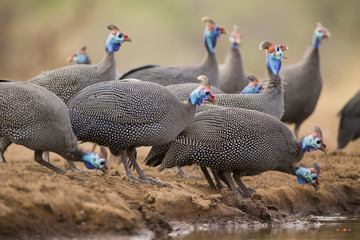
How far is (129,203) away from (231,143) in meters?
1.27

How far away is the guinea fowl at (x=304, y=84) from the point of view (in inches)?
432

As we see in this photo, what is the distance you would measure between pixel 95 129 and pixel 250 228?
1.50 meters

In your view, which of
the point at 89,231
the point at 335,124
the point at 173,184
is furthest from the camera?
the point at 335,124

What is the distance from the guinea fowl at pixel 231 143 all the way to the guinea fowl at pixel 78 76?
1.32 metres

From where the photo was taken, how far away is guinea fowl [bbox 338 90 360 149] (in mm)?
11758

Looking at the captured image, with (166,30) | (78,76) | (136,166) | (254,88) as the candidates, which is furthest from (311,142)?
(166,30)

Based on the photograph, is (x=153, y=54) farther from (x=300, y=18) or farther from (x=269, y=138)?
(x=269, y=138)

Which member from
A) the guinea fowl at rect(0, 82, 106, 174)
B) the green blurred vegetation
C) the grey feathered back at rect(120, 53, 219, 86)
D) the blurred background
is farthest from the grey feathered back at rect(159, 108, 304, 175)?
the green blurred vegetation

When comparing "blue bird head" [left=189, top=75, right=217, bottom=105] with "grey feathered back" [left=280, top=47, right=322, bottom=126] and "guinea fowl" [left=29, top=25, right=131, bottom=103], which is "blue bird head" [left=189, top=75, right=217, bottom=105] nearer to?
"guinea fowl" [left=29, top=25, right=131, bottom=103]

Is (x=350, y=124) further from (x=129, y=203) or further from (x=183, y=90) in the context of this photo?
(x=129, y=203)


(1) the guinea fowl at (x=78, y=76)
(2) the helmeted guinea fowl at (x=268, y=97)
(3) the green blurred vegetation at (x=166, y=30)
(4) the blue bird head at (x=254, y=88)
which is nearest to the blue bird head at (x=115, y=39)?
(1) the guinea fowl at (x=78, y=76)

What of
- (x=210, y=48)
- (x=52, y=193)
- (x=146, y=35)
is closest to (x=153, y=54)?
(x=146, y=35)

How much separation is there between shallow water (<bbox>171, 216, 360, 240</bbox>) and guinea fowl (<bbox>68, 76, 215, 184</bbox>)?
1.00 meters

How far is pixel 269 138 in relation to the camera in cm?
688
